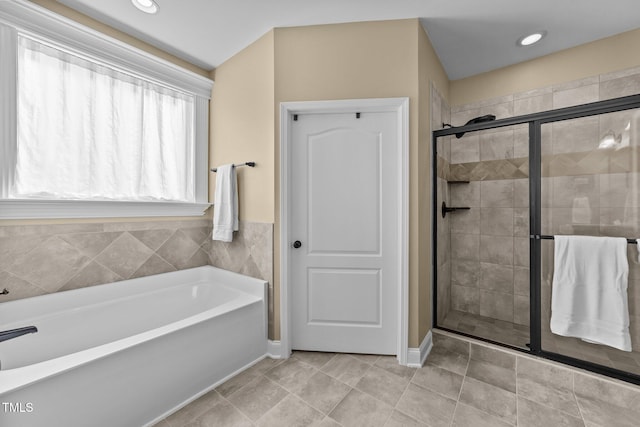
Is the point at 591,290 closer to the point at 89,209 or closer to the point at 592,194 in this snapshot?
the point at 592,194

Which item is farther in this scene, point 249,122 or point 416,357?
point 249,122

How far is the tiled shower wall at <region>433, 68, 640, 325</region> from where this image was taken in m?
1.78

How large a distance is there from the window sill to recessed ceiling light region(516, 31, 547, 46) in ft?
10.3

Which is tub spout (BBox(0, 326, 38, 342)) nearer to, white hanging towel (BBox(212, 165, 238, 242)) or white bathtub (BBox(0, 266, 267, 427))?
white bathtub (BBox(0, 266, 267, 427))

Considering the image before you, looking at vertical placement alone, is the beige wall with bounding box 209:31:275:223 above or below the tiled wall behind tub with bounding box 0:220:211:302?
above

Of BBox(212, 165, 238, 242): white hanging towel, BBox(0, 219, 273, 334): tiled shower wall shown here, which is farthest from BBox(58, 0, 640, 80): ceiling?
BBox(0, 219, 273, 334): tiled shower wall

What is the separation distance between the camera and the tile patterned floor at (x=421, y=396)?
148 cm

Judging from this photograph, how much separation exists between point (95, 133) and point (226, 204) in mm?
1077

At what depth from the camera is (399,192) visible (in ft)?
6.58

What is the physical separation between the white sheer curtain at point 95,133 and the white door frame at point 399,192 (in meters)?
1.14

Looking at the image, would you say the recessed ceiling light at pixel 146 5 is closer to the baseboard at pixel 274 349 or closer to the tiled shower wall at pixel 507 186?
the tiled shower wall at pixel 507 186

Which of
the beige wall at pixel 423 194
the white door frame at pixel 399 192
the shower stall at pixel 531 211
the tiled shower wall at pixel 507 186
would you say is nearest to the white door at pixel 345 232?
the white door frame at pixel 399 192

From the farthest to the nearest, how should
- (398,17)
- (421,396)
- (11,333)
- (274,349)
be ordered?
(274,349) → (398,17) → (421,396) → (11,333)

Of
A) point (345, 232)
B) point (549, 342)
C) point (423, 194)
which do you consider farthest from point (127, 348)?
point (549, 342)
